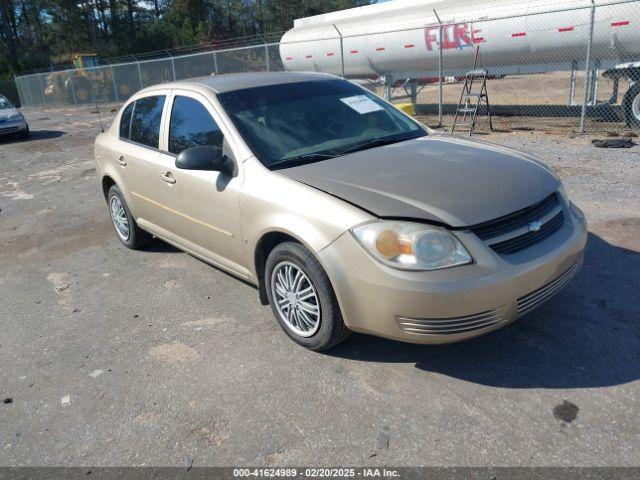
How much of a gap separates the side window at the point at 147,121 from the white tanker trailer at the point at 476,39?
311 inches

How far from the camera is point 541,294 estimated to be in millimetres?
3057

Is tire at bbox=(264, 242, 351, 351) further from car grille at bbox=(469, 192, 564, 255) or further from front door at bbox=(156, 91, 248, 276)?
car grille at bbox=(469, 192, 564, 255)

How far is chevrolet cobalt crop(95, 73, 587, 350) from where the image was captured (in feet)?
9.28

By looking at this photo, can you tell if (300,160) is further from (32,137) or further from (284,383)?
(32,137)

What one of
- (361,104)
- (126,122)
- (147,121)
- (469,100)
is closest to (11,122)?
(469,100)

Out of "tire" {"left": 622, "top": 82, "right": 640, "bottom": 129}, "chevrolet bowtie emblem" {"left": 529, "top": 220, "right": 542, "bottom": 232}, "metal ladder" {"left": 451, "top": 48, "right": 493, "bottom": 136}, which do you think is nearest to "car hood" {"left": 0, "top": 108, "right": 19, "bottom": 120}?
"metal ladder" {"left": 451, "top": 48, "right": 493, "bottom": 136}

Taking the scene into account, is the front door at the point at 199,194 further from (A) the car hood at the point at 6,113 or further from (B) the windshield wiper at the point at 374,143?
(A) the car hood at the point at 6,113

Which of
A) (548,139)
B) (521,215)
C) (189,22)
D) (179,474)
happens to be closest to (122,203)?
(179,474)

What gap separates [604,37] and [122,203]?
1036cm

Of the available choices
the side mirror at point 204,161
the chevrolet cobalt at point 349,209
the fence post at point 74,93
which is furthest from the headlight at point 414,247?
the fence post at point 74,93

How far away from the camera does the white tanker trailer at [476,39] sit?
436 inches

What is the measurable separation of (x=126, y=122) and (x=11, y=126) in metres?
13.3

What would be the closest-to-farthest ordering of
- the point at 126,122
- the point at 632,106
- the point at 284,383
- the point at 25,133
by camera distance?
the point at 284,383, the point at 126,122, the point at 632,106, the point at 25,133

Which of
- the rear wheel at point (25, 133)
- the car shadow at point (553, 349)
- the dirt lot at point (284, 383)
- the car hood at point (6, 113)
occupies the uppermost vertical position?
the car hood at point (6, 113)
